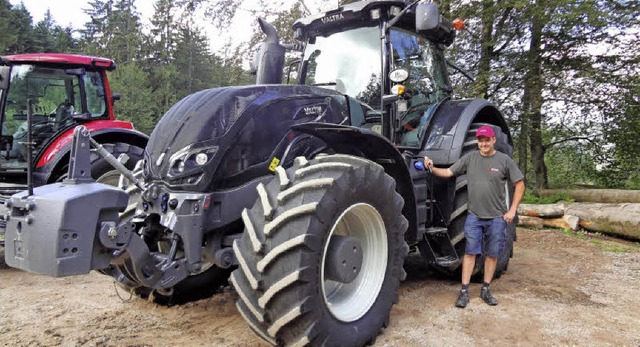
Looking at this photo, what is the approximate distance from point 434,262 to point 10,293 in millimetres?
3871

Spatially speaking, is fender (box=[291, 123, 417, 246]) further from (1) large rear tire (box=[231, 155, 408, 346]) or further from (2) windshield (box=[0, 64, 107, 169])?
(2) windshield (box=[0, 64, 107, 169])

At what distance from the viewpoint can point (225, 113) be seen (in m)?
2.95

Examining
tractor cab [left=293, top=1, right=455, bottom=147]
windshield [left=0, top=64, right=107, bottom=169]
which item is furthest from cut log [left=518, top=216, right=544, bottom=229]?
windshield [left=0, top=64, right=107, bottom=169]

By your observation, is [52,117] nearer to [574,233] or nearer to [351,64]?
[351,64]

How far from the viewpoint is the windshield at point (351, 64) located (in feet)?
13.6

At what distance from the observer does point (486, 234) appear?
404 cm

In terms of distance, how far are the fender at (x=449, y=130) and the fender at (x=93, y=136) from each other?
389 cm

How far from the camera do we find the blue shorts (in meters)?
3.98

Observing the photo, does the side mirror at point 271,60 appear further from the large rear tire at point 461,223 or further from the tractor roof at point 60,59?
the tractor roof at point 60,59

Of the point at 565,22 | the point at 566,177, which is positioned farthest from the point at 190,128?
the point at 566,177

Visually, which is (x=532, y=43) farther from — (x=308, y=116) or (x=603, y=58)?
(x=308, y=116)

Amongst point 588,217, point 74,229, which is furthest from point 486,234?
point 588,217

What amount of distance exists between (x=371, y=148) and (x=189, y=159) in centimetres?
130

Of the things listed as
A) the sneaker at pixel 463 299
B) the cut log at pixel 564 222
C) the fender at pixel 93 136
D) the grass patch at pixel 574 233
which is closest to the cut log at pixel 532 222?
the cut log at pixel 564 222
